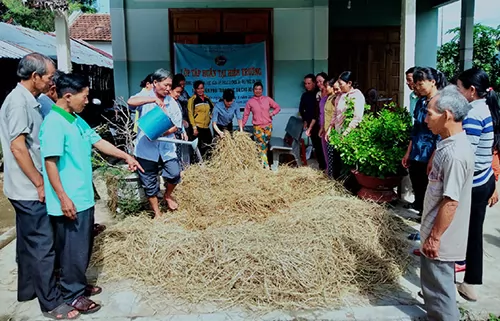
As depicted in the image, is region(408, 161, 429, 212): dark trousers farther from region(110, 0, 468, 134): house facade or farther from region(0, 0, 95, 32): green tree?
region(0, 0, 95, 32): green tree

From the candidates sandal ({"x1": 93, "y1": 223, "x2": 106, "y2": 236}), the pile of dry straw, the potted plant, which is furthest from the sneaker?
sandal ({"x1": 93, "y1": 223, "x2": 106, "y2": 236})

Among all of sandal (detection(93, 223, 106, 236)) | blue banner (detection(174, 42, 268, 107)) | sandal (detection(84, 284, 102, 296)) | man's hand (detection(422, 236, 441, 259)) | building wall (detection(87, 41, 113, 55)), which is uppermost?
building wall (detection(87, 41, 113, 55))

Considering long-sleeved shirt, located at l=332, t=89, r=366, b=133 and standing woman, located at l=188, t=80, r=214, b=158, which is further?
standing woman, located at l=188, t=80, r=214, b=158

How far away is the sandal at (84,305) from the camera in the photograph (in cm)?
293

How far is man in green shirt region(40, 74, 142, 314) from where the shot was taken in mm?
2719

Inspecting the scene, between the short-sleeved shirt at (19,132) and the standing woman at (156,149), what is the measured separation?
1273 mm

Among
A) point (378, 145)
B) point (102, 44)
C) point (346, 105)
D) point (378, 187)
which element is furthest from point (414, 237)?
point (102, 44)

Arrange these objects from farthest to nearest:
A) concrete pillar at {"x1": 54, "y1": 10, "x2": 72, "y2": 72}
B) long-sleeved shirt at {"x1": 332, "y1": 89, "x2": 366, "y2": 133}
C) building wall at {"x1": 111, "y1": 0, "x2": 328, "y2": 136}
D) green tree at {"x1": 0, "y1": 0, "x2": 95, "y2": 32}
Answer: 1. green tree at {"x1": 0, "y1": 0, "x2": 95, "y2": 32}
2. building wall at {"x1": 111, "y1": 0, "x2": 328, "y2": 136}
3. concrete pillar at {"x1": 54, "y1": 10, "x2": 72, "y2": 72}
4. long-sleeved shirt at {"x1": 332, "y1": 89, "x2": 366, "y2": 133}

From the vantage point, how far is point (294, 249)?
3.37 m

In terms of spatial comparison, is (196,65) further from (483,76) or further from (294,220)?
(483,76)

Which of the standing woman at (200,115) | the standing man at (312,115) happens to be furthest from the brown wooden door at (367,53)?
the standing woman at (200,115)

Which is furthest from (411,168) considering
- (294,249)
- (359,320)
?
(359,320)

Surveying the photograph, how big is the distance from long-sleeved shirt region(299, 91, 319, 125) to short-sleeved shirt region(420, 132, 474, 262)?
166 inches

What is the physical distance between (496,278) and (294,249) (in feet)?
5.13
